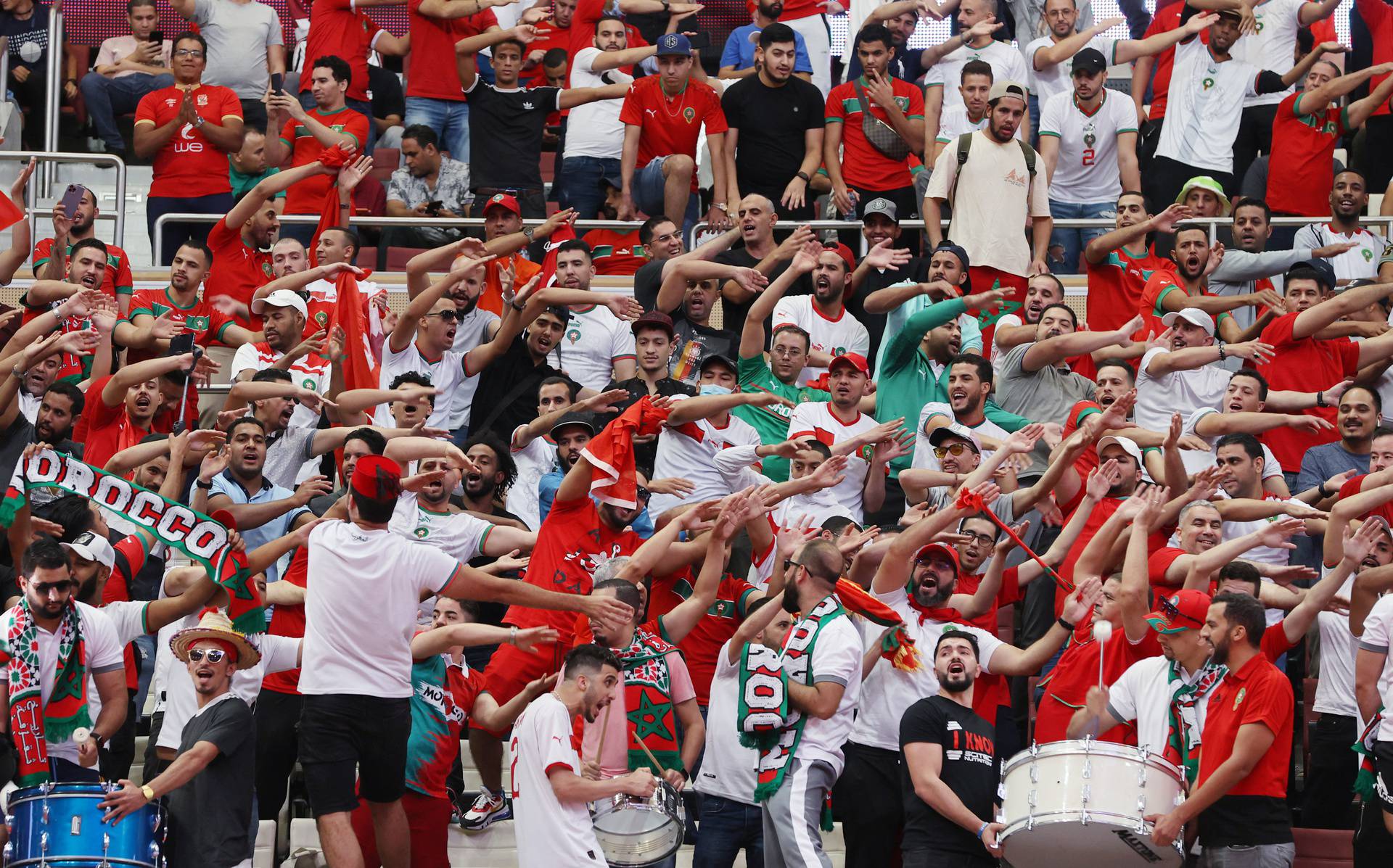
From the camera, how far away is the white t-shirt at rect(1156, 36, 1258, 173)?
→ 55.4 feet

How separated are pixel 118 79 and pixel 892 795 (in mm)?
11129

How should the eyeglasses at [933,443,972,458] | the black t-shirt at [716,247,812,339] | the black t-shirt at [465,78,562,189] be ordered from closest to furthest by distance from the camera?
the eyeglasses at [933,443,972,458], the black t-shirt at [716,247,812,339], the black t-shirt at [465,78,562,189]

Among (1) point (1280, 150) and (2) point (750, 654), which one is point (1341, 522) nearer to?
(2) point (750, 654)

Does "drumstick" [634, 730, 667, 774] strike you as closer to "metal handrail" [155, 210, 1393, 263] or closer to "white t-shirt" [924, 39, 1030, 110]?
"metal handrail" [155, 210, 1393, 263]

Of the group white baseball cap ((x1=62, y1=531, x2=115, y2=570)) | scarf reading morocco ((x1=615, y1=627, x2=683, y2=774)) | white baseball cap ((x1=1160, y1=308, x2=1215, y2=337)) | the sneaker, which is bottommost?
the sneaker

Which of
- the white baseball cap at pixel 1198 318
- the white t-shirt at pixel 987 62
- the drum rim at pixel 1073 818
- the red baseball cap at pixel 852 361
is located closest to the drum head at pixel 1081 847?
the drum rim at pixel 1073 818

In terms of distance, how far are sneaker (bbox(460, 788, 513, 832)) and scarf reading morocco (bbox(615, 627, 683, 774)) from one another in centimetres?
96

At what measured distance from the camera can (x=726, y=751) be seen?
1057 centimetres

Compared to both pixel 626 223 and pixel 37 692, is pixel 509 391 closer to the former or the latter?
pixel 626 223

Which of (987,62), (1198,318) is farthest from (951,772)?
(987,62)

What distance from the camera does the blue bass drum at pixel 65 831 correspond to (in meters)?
9.35

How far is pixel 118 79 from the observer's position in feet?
60.6

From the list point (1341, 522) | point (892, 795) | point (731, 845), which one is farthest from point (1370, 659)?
point (731, 845)

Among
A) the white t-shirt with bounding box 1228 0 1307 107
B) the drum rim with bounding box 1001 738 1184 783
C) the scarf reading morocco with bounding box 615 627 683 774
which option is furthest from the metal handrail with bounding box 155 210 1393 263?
the drum rim with bounding box 1001 738 1184 783
